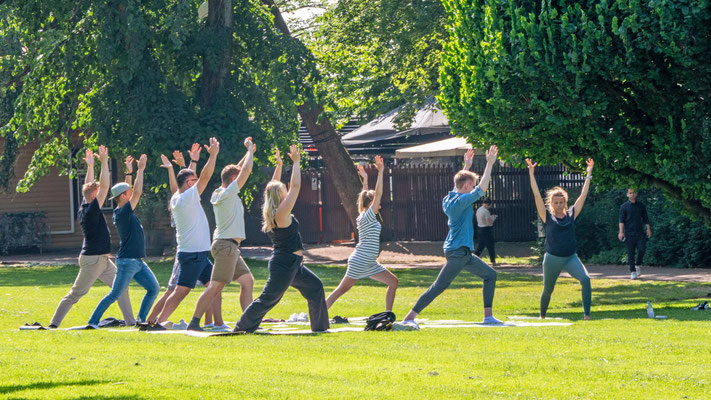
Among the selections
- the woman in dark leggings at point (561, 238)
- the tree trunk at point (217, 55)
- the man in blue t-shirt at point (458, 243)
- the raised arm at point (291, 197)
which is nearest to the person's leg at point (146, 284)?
the raised arm at point (291, 197)

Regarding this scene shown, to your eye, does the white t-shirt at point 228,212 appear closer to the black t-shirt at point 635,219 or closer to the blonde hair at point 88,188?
the blonde hair at point 88,188

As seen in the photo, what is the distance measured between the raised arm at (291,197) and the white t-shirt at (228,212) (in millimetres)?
700

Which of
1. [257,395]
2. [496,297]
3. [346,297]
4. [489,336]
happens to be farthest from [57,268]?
[257,395]

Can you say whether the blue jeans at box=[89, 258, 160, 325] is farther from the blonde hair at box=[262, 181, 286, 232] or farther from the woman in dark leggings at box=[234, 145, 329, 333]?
the blonde hair at box=[262, 181, 286, 232]

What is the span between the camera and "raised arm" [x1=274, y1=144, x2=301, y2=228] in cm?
1023

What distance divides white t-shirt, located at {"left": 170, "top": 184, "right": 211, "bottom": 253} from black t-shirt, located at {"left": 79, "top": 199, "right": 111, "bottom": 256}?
1.03 m

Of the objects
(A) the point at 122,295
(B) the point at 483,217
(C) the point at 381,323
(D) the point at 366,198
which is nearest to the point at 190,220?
(A) the point at 122,295

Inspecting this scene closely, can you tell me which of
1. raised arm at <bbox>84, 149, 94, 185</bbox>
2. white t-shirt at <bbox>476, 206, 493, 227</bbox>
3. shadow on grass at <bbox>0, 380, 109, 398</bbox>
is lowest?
shadow on grass at <bbox>0, 380, 109, 398</bbox>

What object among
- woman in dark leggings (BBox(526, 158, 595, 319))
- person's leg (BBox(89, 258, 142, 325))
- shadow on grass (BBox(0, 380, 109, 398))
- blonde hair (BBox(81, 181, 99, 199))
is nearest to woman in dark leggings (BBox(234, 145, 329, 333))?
person's leg (BBox(89, 258, 142, 325))

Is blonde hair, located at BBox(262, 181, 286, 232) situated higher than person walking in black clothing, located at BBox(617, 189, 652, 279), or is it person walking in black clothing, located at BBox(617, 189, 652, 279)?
blonde hair, located at BBox(262, 181, 286, 232)

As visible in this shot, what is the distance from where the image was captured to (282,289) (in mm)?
10734

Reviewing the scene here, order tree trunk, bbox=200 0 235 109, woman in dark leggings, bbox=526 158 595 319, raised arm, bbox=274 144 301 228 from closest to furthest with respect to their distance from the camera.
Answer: raised arm, bbox=274 144 301 228, woman in dark leggings, bbox=526 158 595 319, tree trunk, bbox=200 0 235 109

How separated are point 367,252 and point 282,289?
5.83ft

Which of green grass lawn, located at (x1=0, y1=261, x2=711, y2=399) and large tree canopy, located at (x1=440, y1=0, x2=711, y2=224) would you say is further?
large tree canopy, located at (x1=440, y1=0, x2=711, y2=224)
